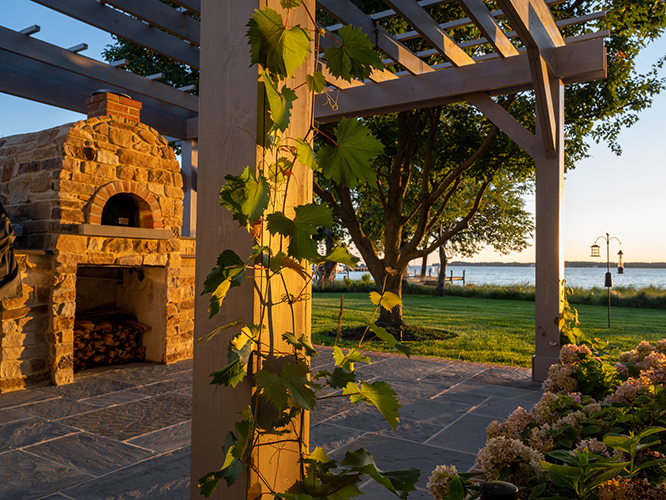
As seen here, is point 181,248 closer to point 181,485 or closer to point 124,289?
point 124,289

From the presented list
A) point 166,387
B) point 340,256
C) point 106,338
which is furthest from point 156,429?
point 340,256

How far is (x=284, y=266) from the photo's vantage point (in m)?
1.17

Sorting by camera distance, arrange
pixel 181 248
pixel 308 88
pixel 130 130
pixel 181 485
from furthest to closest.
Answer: pixel 181 248 < pixel 130 130 < pixel 181 485 < pixel 308 88

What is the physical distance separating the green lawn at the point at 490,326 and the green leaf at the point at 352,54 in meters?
5.06

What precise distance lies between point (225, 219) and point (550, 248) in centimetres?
376

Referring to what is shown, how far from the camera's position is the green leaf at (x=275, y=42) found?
3.55 ft

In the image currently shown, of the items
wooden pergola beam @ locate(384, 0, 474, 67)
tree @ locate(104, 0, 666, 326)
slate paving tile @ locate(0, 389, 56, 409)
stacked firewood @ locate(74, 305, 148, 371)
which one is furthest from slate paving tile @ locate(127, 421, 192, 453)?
tree @ locate(104, 0, 666, 326)

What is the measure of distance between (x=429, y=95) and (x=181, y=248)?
308cm

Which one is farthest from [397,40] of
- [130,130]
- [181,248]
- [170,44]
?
[181,248]

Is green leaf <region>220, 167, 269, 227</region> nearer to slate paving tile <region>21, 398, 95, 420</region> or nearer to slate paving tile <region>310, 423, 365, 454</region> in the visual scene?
slate paving tile <region>310, 423, 365, 454</region>

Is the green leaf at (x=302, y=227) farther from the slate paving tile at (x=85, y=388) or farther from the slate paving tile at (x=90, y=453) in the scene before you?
the slate paving tile at (x=85, y=388)

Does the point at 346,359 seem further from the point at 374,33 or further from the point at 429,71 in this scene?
the point at 429,71

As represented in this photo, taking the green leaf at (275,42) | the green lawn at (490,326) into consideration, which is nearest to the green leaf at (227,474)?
the green leaf at (275,42)

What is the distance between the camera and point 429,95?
15.8 ft
